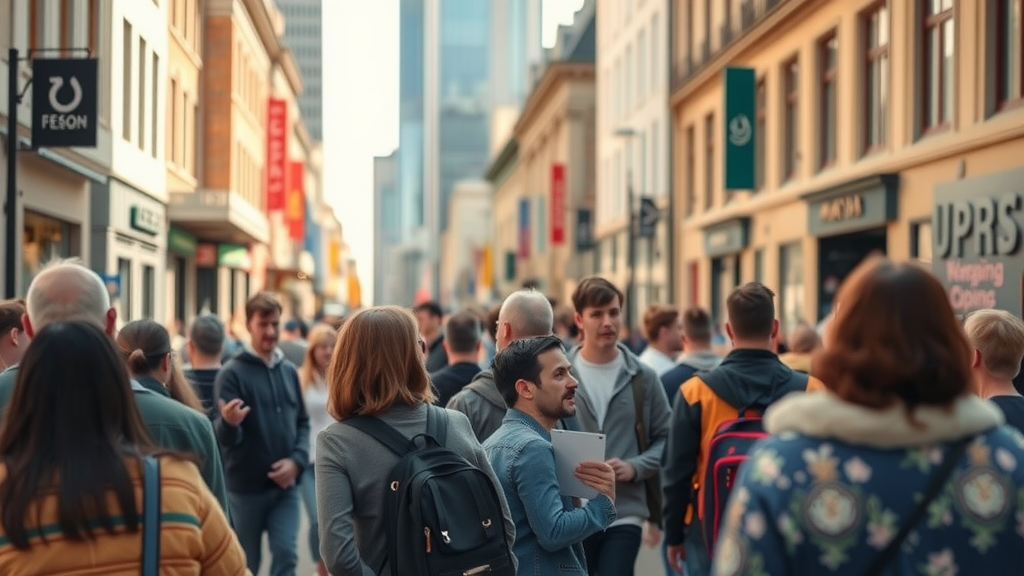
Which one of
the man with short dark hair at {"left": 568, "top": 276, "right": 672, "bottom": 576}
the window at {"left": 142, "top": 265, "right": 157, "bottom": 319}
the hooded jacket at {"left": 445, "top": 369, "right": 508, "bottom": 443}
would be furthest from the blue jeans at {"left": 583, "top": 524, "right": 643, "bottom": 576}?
the window at {"left": 142, "top": 265, "right": 157, "bottom": 319}

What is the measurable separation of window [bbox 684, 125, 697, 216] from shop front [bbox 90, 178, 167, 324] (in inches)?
557

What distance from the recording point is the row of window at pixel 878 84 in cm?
1758

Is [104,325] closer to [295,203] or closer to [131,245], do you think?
[131,245]

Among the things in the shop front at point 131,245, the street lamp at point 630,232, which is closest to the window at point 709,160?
the street lamp at point 630,232

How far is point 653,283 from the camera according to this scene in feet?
137

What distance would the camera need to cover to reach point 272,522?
8.83 metres

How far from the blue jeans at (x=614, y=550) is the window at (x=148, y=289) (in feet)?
62.9

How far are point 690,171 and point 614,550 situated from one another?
30862mm

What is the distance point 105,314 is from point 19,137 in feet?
41.7

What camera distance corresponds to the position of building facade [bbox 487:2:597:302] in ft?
189

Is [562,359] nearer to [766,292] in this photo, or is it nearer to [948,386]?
[766,292]

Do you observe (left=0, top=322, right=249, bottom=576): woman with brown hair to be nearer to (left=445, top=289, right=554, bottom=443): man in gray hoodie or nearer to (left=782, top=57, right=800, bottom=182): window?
(left=445, top=289, right=554, bottom=443): man in gray hoodie

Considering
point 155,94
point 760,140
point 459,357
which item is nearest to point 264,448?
point 459,357

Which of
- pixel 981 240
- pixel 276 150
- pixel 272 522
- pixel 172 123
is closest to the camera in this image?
pixel 272 522
